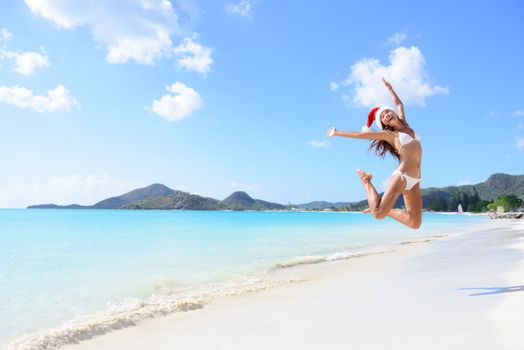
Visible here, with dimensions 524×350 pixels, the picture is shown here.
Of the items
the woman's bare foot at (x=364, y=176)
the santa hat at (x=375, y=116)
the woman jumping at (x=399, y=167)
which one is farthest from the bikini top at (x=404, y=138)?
the woman's bare foot at (x=364, y=176)

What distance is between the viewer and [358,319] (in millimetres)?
5238

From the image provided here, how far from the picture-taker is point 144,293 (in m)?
10.2

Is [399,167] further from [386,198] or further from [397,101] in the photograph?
[397,101]

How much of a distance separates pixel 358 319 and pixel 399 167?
2115mm

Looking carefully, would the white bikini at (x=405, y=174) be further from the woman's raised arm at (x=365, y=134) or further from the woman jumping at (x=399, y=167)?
the woman's raised arm at (x=365, y=134)

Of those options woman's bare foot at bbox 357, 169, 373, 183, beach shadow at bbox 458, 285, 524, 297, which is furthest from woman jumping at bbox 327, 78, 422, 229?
beach shadow at bbox 458, 285, 524, 297

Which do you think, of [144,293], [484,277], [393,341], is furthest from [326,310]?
[144,293]

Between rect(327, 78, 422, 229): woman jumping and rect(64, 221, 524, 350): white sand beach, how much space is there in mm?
1317

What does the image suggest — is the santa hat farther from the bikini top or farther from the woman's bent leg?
the woman's bent leg

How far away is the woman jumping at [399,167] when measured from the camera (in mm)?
5688

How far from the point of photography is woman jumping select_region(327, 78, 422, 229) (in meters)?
5.69

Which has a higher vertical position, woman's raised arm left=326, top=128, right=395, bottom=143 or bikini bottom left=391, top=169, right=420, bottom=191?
woman's raised arm left=326, top=128, right=395, bottom=143

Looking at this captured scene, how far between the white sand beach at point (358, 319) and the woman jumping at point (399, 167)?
1317mm

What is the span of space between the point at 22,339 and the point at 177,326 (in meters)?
2.43
